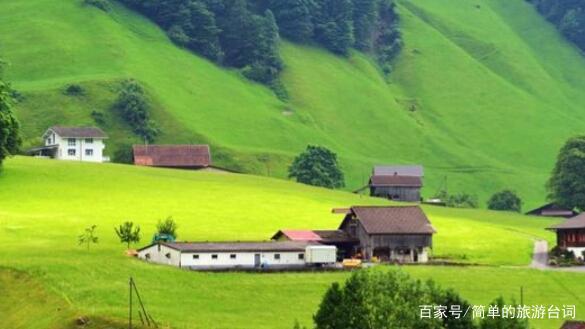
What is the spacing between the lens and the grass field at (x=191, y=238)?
74.6 metres

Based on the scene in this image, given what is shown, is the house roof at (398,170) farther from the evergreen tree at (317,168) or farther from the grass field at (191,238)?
the grass field at (191,238)

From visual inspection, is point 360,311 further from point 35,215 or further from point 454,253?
point 35,215

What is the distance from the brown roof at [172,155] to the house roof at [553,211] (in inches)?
1729

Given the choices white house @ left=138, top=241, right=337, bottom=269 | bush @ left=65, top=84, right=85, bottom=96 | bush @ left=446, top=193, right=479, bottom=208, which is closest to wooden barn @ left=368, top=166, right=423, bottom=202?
bush @ left=446, top=193, right=479, bottom=208

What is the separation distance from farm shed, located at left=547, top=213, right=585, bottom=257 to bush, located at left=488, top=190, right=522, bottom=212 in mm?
61666

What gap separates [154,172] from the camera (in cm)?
14425

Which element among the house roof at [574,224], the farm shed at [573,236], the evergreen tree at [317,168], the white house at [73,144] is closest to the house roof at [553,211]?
the evergreen tree at [317,168]

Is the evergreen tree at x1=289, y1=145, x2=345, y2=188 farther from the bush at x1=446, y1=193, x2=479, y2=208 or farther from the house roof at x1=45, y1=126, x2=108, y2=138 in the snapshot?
the house roof at x1=45, y1=126, x2=108, y2=138

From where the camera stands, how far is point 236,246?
304 feet

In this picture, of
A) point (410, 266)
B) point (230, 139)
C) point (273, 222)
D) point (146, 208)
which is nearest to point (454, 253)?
point (410, 266)

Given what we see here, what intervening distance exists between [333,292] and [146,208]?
Answer: 53111mm

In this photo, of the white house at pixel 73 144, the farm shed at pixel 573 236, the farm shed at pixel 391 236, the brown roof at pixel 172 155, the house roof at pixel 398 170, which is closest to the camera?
the farm shed at pixel 391 236

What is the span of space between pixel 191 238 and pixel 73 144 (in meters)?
66.0

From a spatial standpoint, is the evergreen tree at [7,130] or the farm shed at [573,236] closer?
the farm shed at [573,236]
